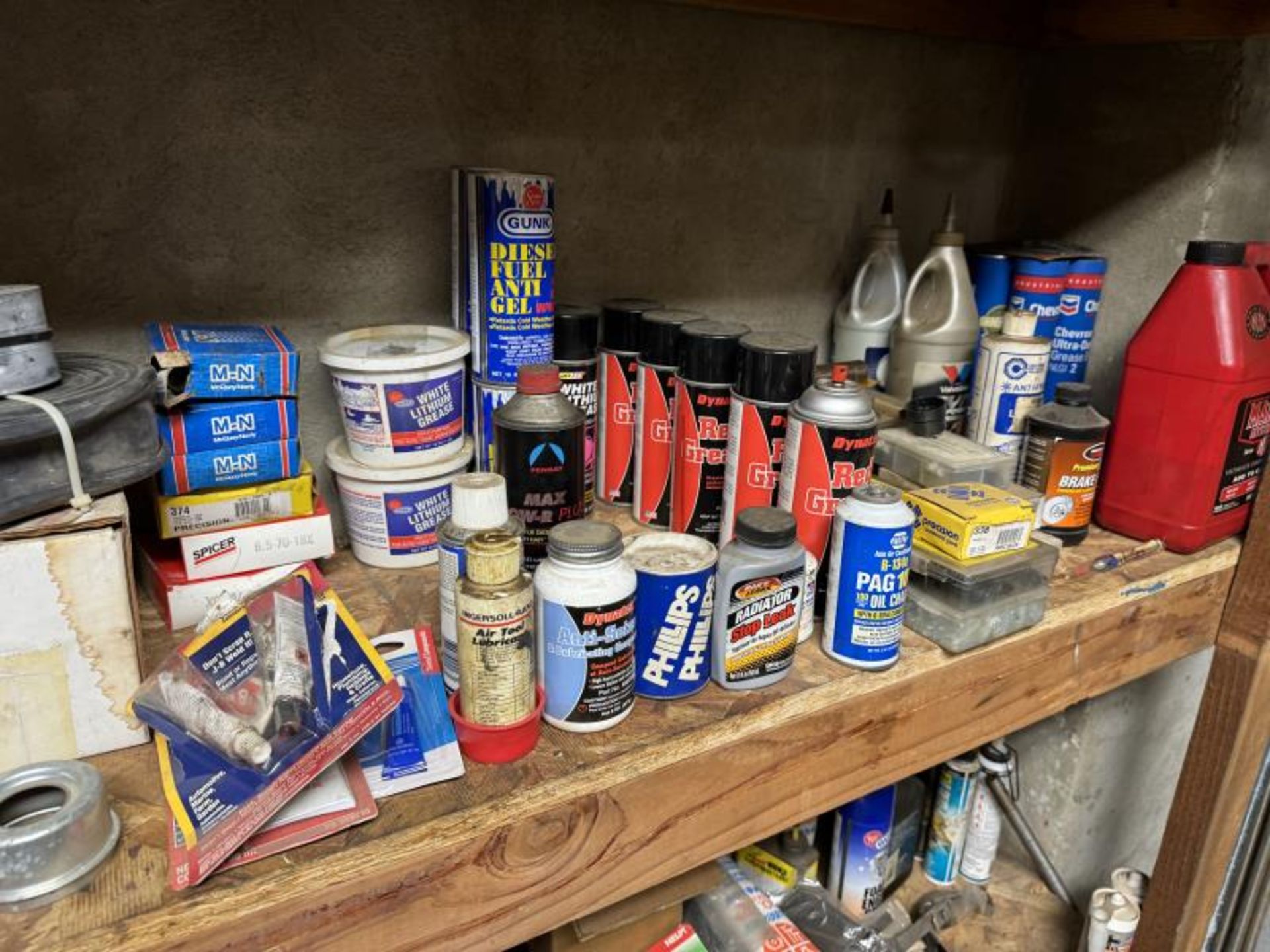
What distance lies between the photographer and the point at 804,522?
0.73 m

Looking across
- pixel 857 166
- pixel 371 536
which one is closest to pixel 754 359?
pixel 371 536

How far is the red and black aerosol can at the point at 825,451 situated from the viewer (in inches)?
27.6

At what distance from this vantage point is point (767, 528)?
65 centimetres

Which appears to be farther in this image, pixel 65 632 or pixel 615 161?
pixel 615 161

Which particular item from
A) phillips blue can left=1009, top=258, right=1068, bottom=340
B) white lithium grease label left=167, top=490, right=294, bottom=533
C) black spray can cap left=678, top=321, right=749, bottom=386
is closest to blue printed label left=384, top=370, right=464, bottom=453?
white lithium grease label left=167, top=490, right=294, bottom=533

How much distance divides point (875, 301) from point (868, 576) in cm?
55

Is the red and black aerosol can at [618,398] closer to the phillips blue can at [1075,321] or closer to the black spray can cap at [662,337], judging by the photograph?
the black spray can cap at [662,337]

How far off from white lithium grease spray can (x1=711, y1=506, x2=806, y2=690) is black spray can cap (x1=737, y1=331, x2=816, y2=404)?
0.10m

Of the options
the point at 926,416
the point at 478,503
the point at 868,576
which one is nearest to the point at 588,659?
the point at 478,503

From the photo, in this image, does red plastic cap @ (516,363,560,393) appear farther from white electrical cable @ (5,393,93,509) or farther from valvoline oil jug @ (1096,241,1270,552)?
valvoline oil jug @ (1096,241,1270,552)

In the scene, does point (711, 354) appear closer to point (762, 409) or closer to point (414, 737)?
point (762, 409)

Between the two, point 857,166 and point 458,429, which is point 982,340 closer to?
point 857,166

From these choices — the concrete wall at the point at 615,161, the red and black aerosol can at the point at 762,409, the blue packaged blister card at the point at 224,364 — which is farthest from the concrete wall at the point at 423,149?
the red and black aerosol can at the point at 762,409

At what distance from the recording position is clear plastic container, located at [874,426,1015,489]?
2.78ft
